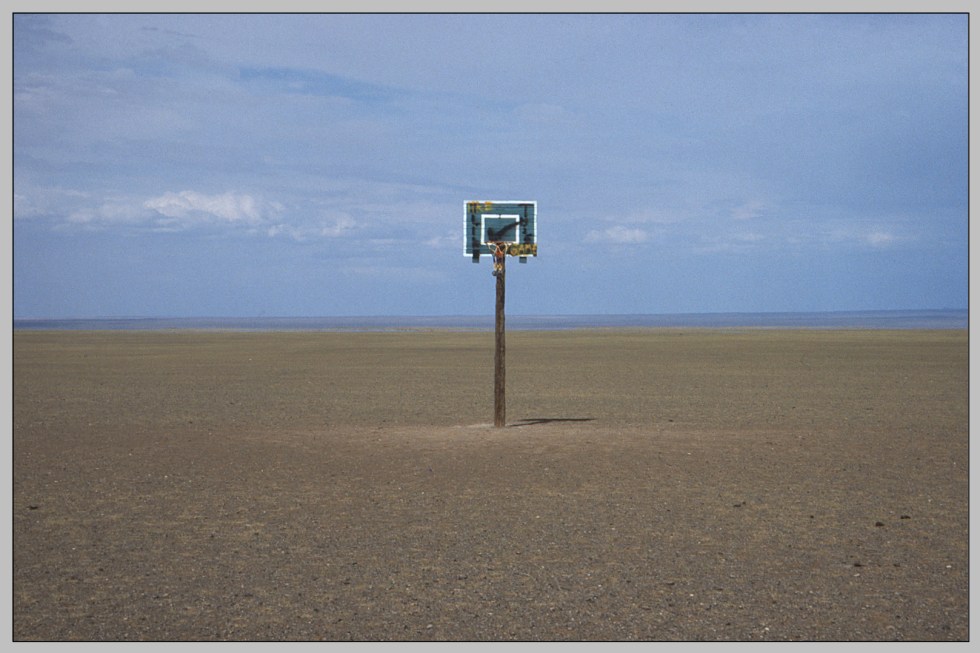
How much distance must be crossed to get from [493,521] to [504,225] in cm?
763

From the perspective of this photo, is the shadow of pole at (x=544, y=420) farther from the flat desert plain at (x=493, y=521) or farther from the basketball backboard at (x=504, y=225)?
the basketball backboard at (x=504, y=225)

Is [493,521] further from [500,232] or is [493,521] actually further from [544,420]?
[544,420]

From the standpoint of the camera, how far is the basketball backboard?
54.4 ft

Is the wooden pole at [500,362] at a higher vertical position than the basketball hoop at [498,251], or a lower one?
lower

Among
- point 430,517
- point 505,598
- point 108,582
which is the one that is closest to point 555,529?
point 430,517

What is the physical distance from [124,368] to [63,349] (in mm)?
20505

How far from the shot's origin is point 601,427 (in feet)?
56.3

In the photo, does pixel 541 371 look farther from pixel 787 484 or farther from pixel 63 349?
pixel 63 349

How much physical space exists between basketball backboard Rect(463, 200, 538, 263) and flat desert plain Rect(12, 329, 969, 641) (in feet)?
10.9

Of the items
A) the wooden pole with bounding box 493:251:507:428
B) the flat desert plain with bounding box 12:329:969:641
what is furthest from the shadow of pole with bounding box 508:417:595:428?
the wooden pole with bounding box 493:251:507:428

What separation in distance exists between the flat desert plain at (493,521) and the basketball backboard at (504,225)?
3.31 meters

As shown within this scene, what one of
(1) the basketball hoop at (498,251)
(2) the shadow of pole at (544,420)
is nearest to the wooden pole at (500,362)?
(1) the basketball hoop at (498,251)

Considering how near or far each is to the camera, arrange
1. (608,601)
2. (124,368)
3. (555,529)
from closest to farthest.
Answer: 1. (608,601)
2. (555,529)
3. (124,368)

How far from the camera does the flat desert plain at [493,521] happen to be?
7219mm
